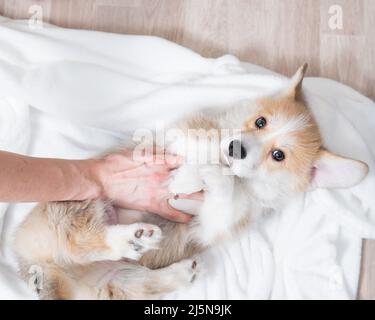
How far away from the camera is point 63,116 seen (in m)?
2.43

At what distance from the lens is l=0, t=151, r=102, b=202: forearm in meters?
1.80

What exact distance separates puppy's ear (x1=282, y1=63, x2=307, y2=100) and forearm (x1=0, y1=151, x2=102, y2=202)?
0.97 metres

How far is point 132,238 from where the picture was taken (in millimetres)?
1951

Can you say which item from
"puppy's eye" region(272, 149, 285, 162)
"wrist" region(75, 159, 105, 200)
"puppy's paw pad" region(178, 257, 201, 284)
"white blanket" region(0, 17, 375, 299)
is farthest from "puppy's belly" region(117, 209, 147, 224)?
"puppy's eye" region(272, 149, 285, 162)

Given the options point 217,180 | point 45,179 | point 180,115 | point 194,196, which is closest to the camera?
point 45,179

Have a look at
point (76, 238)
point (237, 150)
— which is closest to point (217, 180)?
point (237, 150)

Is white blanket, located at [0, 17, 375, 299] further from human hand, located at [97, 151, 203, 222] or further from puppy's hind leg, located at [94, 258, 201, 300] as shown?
human hand, located at [97, 151, 203, 222]

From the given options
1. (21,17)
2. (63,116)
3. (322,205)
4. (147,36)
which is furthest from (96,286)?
(21,17)

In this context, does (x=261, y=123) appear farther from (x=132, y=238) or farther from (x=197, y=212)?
(x=132, y=238)

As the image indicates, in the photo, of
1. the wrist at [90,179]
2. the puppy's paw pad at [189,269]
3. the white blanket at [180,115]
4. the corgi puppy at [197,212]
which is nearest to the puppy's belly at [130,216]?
the corgi puppy at [197,212]

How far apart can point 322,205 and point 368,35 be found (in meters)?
1.11

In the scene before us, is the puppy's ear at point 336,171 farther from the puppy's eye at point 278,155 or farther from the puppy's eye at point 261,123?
the puppy's eye at point 261,123

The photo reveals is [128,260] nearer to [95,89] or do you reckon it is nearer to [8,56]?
[95,89]

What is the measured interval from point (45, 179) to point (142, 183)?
473mm
